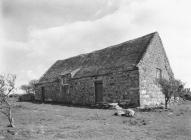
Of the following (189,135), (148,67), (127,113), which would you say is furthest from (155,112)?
(189,135)

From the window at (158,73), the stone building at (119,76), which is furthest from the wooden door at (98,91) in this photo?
the window at (158,73)

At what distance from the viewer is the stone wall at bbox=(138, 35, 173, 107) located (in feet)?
65.2

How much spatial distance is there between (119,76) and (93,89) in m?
3.66

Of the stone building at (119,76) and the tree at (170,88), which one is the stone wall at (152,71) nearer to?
the stone building at (119,76)

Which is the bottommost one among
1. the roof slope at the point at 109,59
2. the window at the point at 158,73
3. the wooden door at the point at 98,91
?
the wooden door at the point at 98,91

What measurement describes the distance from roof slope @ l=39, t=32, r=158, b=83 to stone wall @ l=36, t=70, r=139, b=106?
2.23ft

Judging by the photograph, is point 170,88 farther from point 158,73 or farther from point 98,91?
point 98,91

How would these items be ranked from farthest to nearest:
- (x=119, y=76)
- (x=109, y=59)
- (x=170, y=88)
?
(x=109, y=59), (x=119, y=76), (x=170, y=88)

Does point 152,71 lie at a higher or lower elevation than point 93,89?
higher

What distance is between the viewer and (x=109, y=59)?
23.9m

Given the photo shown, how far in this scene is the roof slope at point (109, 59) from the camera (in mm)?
21344

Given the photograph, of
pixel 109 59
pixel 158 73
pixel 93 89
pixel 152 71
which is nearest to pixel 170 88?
pixel 152 71

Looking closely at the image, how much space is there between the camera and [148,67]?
20.9m

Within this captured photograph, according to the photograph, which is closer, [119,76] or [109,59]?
[119,76]
